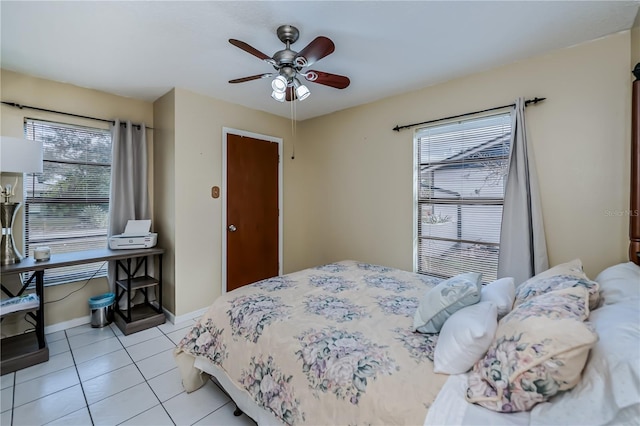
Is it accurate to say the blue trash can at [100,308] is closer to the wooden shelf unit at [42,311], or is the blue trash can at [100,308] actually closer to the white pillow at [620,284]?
the wooden shelf unit at [42,311]

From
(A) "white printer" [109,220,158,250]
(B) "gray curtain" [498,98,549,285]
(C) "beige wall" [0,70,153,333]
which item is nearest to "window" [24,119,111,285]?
(C) "beige wall" [0,70,153,333]

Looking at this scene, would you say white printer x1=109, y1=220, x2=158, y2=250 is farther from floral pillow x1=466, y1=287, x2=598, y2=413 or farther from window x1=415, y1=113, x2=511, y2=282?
floral pillow x1=466, y1=287, x2=598, y2=413

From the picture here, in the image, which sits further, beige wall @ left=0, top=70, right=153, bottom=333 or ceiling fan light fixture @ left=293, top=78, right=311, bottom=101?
beige wall @ left=0, top=70, right=153, bottom=333

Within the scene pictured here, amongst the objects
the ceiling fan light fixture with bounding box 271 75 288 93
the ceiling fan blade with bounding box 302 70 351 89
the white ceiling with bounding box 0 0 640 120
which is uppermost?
the white ceiling with bounding box 0 0 640 120

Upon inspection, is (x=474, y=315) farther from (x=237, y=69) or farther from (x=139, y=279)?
(x=139, y=279)

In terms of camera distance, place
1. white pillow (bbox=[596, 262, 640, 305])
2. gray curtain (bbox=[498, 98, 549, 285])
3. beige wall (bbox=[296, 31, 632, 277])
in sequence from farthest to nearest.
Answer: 1. gray curtain (bbox=[498, 98, 549, 285])
2. beige wall (bbox=[296, 31, 632, 277])
3. white pillow (bbox=[596, 262, 640, 305])

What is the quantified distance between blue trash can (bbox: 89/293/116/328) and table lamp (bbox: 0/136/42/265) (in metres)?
0.76

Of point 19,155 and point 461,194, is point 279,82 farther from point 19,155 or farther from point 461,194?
point 19,155

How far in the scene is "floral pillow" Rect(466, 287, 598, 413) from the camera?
850mm

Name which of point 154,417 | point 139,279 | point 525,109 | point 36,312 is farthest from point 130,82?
point 525,109

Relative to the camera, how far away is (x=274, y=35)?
1.99 meters

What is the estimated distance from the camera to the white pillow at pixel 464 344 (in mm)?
1062

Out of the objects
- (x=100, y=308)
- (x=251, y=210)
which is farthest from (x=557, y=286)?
(x=100, y=308)

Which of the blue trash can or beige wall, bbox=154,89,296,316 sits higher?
beige wall, bbox=154,89,296,316
